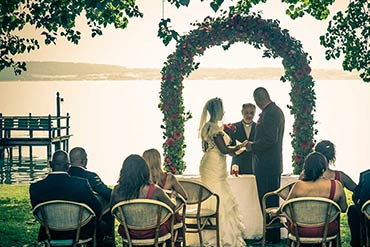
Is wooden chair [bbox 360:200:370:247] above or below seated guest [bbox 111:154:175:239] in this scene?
below

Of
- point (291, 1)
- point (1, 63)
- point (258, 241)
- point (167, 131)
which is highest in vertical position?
point (291, 1)

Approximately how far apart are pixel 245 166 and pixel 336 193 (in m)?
3.76

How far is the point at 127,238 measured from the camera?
7957mm

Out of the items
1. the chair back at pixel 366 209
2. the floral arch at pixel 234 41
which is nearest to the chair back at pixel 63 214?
the chair back at pixel 366 209

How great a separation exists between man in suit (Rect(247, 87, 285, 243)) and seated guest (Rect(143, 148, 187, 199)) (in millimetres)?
1869

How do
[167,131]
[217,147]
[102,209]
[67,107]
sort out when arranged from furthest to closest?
[67,107], [167,131], [217,147], [102,209]

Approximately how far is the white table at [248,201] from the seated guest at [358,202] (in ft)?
6.77

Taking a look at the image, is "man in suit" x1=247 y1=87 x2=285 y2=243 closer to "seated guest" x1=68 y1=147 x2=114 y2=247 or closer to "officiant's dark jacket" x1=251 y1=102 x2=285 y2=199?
"officiant's dark jacket" x1=251 y1=102 x2=285 y2=199

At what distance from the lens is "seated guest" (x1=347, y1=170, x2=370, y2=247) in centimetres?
847

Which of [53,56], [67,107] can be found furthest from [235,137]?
[67,107]

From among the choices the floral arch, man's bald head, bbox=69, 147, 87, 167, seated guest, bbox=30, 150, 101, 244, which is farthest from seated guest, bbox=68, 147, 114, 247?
the floral arch

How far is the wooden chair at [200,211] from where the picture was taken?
31.4 feet

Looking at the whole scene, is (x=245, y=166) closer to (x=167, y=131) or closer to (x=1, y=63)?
(x=167, y=131)

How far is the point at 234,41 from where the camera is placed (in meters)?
11.7
